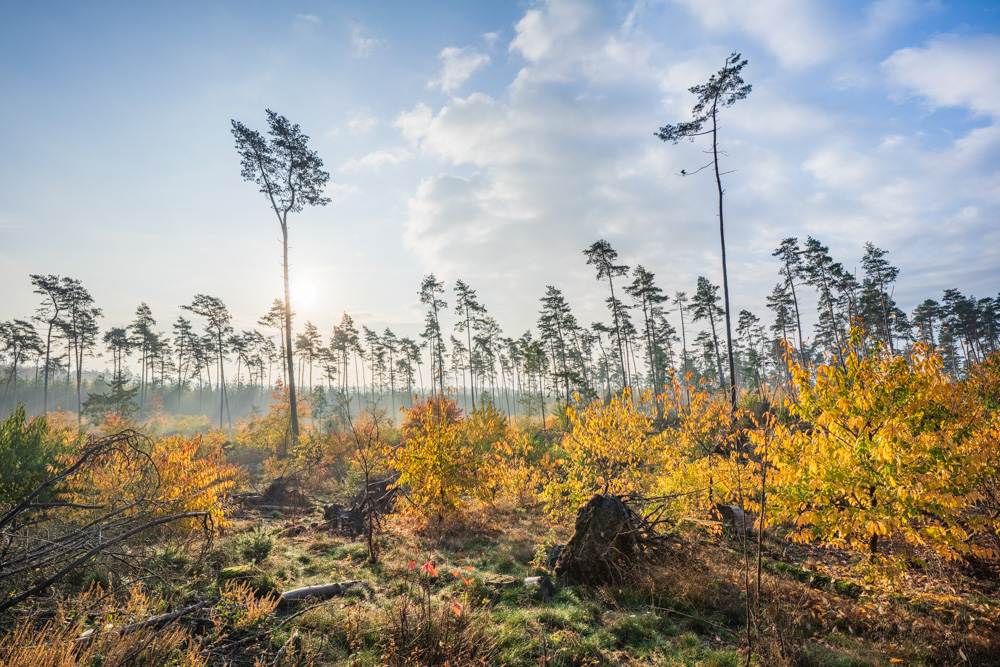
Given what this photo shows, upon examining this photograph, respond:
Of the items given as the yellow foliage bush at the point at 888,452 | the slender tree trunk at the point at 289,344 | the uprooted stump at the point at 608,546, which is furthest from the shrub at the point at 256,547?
the slender tree trunk at the point at 289,344

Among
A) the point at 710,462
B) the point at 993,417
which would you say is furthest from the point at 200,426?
the point at 993,417

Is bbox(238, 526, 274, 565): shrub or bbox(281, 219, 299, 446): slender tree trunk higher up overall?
bbox(281, 219, 299, 446): slender tree trunk

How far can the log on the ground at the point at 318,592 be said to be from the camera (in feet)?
20.3

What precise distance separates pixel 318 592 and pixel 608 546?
5410 mm

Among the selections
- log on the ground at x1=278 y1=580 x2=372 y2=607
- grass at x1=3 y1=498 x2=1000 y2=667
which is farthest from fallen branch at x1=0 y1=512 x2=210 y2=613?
log on the ground at x1=278 y1=580 x2=372 y2=607

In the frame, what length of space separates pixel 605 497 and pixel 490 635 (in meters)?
3.83

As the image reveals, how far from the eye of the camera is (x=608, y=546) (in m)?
7.46

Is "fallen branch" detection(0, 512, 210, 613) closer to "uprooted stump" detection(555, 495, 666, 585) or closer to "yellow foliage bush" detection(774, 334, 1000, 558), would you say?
"uprooted stump" detection(555, 495, 666, 585)

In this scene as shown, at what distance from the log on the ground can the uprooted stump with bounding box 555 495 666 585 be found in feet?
13.2

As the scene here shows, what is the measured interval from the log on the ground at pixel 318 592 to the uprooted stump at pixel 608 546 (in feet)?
13.2

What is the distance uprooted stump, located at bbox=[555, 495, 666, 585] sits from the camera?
736cm

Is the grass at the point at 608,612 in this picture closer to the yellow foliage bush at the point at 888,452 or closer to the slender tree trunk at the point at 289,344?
the yellow foliage bush at the point at 888,452

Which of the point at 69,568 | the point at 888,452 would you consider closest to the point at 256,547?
the point at 69,568

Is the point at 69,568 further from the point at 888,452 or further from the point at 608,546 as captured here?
the point at 888,452
